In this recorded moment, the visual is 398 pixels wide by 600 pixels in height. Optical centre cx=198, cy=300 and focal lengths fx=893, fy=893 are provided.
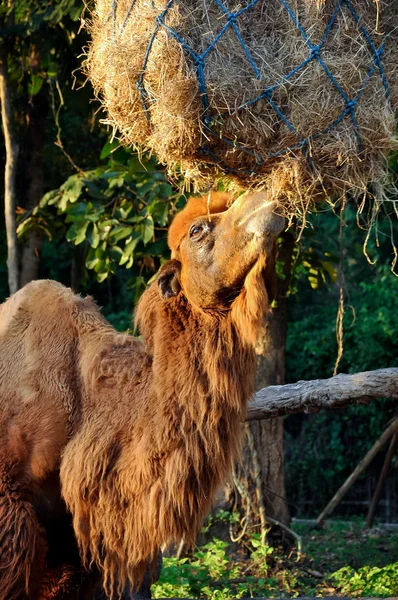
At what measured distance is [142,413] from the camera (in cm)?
383

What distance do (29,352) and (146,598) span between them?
1888 mm

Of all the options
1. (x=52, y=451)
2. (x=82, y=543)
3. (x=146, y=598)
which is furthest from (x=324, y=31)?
(x=146, y=598)

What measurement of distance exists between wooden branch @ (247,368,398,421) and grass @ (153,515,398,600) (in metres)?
1.55

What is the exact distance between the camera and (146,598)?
518 cm

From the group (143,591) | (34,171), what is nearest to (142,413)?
(143,591)

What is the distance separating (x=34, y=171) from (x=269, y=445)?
4132 millimetres

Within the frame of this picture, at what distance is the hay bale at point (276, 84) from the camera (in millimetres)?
3340

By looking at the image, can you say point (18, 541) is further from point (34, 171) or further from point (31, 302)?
point (34, 171)

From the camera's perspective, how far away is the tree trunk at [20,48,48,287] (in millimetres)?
9578

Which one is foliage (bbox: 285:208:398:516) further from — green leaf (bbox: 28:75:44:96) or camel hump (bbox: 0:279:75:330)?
camel hump (bbox: 0:279:75:330)

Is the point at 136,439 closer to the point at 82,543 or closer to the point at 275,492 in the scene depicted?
the point at 82,543

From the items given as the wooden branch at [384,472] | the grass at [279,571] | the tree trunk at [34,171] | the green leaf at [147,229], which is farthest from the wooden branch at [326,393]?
the tree trunk at [34,171]

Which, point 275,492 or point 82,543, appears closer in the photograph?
point 82,543

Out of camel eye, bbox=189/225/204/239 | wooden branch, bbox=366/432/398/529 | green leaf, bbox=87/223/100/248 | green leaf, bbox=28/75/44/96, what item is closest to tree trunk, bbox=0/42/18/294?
green leaf, bbox=28/75/44/96
